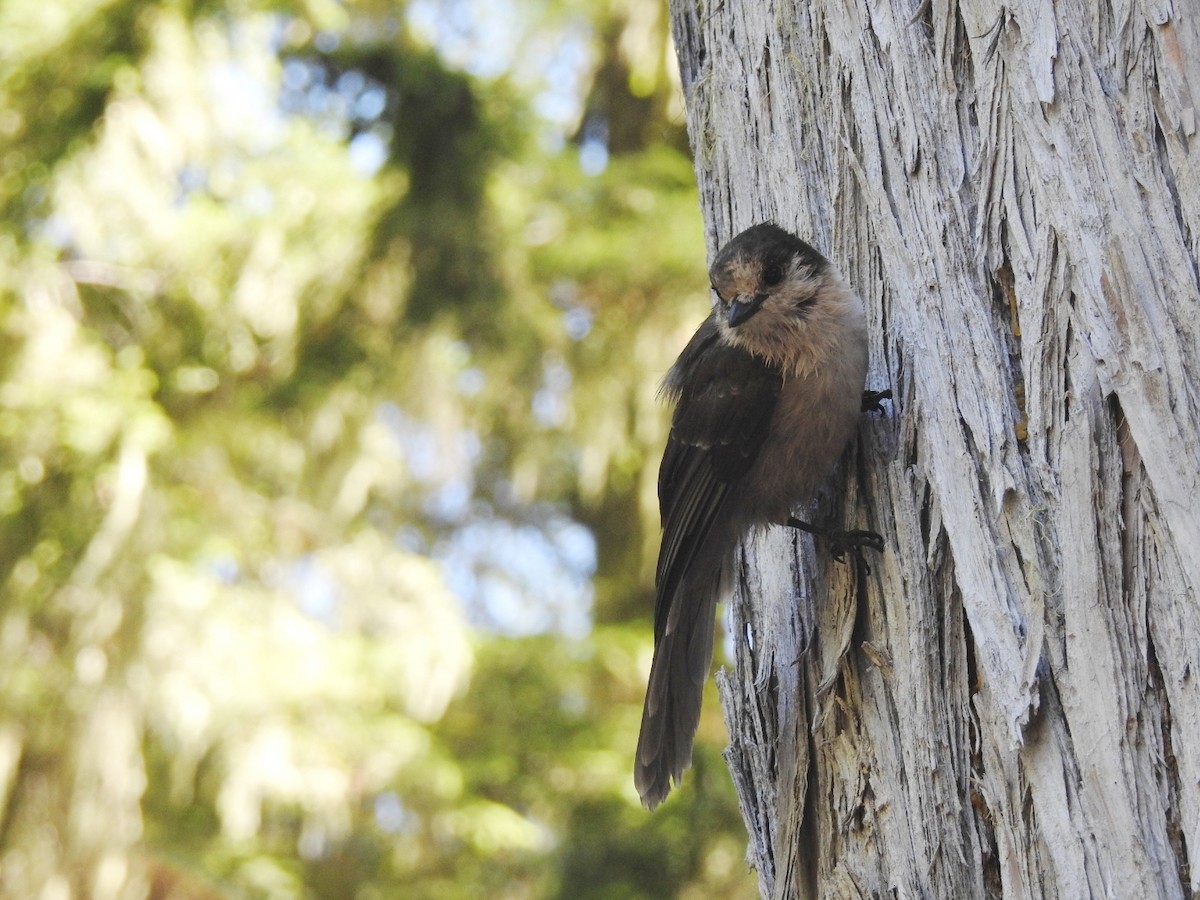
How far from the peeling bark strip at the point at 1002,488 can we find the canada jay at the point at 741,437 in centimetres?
9

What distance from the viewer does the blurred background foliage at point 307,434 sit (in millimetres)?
7871

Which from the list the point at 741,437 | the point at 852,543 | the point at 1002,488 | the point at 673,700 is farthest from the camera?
the point at 741,437

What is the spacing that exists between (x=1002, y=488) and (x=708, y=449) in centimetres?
104

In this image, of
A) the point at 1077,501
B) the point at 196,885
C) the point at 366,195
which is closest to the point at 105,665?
the point at 196,885

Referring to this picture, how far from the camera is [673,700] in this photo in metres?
2.84

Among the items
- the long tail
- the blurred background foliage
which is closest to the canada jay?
the long tail

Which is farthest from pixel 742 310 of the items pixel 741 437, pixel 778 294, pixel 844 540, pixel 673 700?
pixel 673 700

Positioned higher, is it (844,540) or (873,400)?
(873,400)

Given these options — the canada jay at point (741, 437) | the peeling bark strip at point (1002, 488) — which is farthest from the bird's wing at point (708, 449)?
the peeling bark strip at point (1002, 488)

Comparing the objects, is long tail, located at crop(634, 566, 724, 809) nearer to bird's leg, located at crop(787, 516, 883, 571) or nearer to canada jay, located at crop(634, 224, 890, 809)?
canada jay, located at crop(634, 224, 890, 809)

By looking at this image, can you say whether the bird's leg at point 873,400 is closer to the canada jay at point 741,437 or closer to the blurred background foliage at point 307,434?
the canada jay at point 741,437

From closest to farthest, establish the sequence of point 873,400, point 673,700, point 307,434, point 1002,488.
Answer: point 1002,488, point 873,400, point 673,700, point 307,434

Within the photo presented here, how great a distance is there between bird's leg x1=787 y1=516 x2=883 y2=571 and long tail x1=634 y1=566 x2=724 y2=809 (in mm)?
418

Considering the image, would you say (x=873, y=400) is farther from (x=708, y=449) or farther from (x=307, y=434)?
(x=307, y=434)
